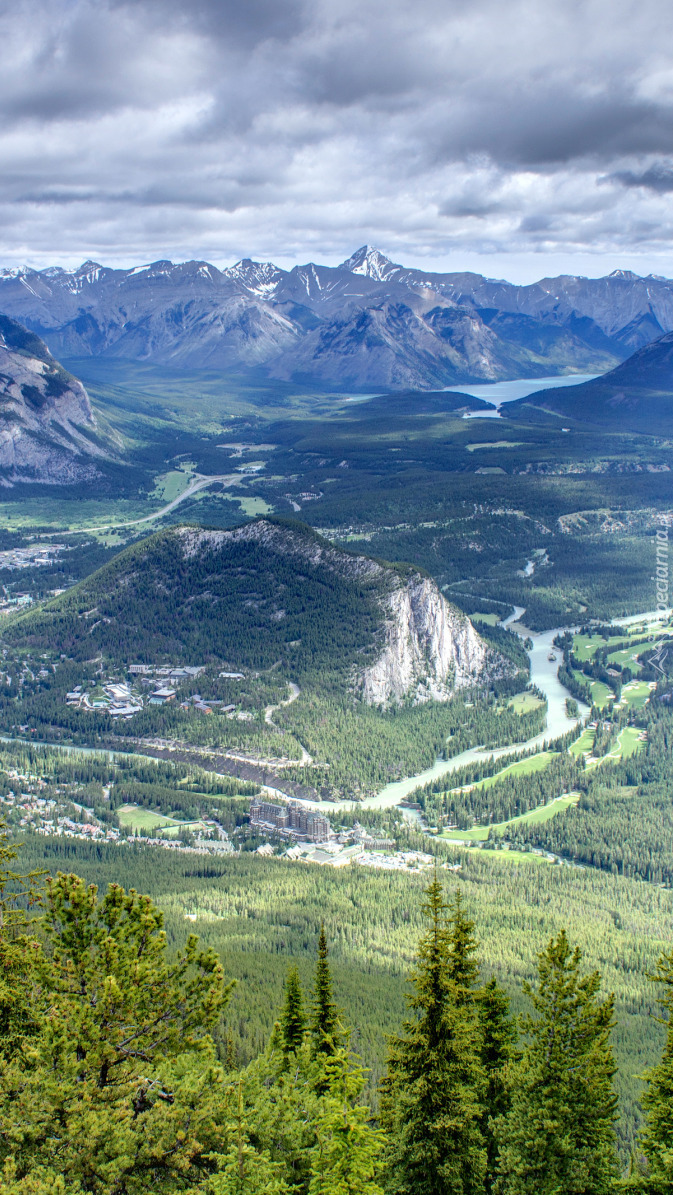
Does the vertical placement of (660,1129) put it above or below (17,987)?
below

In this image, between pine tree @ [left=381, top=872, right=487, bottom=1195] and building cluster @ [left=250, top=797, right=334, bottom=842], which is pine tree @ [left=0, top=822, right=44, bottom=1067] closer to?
pine tree @ [left=381, top=872, right=487, bottom=1195]

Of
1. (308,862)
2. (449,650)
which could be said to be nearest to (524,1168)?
(308,862)

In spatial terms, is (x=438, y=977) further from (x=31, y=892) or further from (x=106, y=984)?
(x=31, y=892)

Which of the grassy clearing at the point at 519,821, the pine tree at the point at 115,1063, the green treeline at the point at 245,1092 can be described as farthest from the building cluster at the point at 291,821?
the pine tree at the point at 115,1063

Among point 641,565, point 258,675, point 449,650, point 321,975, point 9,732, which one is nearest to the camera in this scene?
point 321,975

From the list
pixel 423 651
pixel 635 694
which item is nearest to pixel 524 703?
pixel 423 651

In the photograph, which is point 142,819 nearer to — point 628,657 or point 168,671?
point 168,671

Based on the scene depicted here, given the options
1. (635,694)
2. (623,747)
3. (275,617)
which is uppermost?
(275,617)

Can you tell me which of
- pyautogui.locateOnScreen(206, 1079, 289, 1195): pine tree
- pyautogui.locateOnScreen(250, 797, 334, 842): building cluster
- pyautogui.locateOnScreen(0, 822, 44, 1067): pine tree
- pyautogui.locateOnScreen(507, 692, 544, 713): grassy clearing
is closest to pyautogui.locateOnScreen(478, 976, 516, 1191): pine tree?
pyautogui.locateOnScreen(206, 1079, 289, 1195): pine tree
